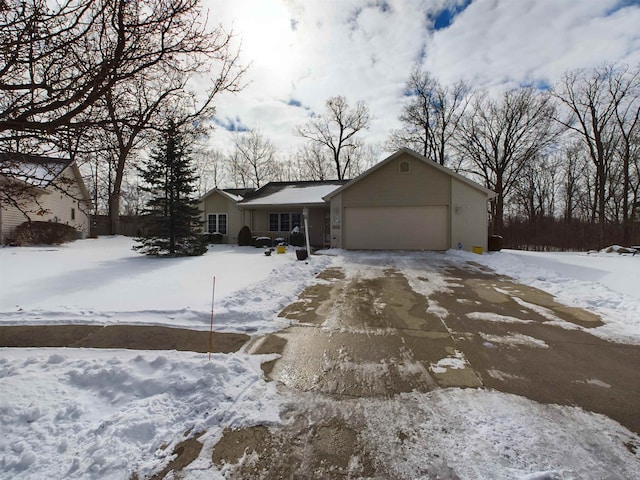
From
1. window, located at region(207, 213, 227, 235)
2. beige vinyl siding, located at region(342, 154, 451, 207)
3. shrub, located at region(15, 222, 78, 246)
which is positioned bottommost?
shrub, located at region(15, 222, 78, 246)

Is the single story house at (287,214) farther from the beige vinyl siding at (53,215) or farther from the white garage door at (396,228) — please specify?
the beige vinyl siding at (53,215)

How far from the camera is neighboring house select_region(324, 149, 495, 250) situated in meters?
Answer: 15.3

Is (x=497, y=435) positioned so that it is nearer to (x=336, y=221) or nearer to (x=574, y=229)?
(x=336, y=221)

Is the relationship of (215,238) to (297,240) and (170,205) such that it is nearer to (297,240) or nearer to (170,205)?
(297,240)

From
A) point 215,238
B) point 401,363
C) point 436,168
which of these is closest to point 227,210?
point 215,238

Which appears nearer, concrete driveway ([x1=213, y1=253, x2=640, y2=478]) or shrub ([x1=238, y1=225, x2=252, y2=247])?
concrete driveway ([x1=213, y1=253, x2=640, y2=478])

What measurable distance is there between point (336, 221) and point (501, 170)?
19.9 m

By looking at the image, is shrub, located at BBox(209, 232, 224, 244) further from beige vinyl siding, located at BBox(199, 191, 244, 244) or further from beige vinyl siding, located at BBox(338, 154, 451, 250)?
beige vinyl siding, located at BBox(338, 154, 451, 250)

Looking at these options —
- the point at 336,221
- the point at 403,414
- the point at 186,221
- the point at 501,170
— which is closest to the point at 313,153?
the point at 501,170

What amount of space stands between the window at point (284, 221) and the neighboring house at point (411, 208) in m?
4.40

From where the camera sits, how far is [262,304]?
20.0 ft

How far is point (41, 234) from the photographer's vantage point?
56.4 feet

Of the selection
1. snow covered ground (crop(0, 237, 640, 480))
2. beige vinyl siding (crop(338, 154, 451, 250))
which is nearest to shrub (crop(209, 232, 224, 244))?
beige vinyl siding (crop(338, 154, 451, 250))

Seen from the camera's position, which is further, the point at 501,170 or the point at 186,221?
the point at 501,170
